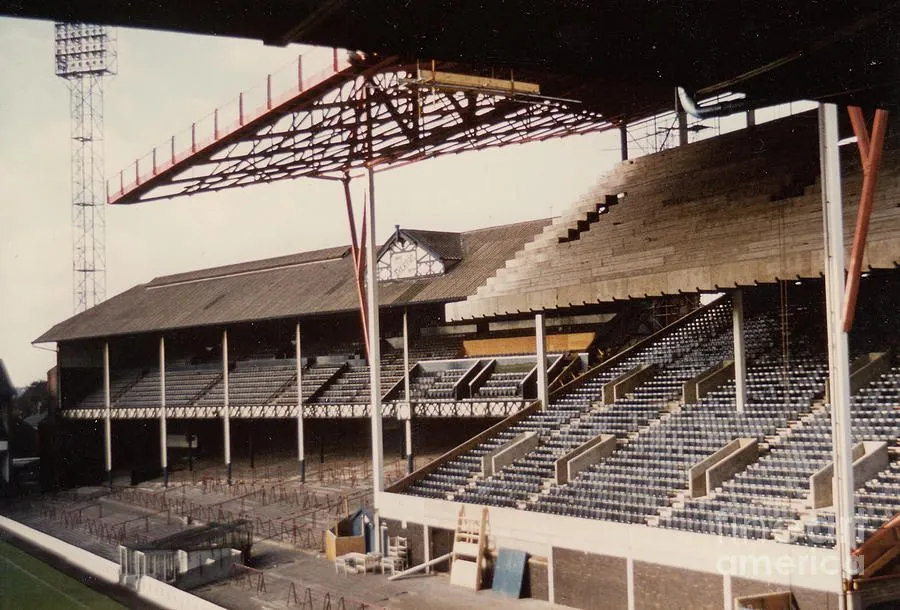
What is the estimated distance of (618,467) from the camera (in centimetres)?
2411

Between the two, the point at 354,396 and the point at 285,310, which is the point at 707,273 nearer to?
the point at 354,396

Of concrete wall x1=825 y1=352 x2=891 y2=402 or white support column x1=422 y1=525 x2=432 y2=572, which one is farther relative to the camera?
white support column x1=422 y1=525 x2=432 y2=572

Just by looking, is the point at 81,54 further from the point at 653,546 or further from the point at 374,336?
the point at 653,546

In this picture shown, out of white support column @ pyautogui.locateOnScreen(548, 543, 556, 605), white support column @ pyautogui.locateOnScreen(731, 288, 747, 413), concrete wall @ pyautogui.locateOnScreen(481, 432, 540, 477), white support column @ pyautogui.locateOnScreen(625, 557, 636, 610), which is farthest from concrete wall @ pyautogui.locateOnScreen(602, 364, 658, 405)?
white support column @ pyautogui.locateOnScreen(625, 557, 636, 610)

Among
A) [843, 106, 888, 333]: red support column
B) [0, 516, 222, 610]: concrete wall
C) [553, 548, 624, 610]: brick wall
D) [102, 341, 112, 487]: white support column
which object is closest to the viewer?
[843, 106, 888, 333]: red support column

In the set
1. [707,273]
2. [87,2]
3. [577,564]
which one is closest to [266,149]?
[707,273]

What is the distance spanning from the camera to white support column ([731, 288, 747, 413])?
921 inches

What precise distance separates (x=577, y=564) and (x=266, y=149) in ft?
52.5

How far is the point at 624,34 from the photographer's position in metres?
5.60

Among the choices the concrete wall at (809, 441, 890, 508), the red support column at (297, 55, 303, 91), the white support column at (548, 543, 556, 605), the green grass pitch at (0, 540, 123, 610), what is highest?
the red support column at (297, 55, 303, 91)

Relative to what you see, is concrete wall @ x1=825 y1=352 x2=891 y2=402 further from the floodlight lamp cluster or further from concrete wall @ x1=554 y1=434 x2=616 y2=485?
the floodlight lamp cluster

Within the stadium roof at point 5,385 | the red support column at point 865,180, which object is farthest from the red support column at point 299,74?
the stadium roof at point 5,385

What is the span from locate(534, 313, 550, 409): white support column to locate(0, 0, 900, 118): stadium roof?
23315 millimetres

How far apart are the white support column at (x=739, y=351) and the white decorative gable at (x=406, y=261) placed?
19196mm
